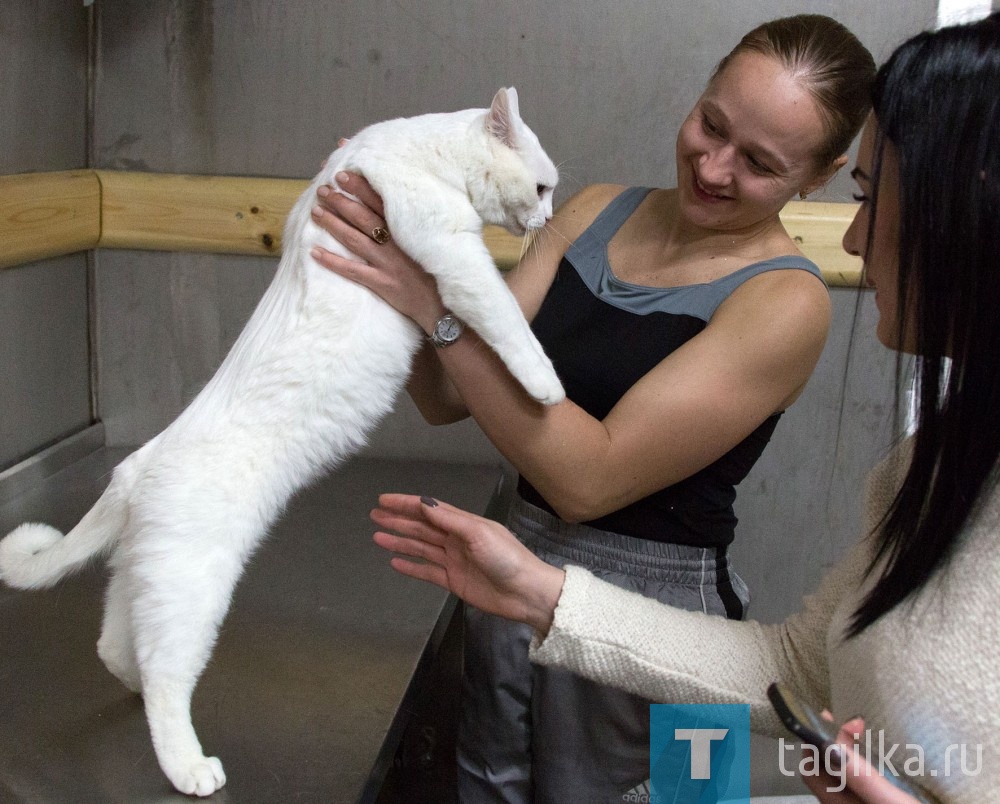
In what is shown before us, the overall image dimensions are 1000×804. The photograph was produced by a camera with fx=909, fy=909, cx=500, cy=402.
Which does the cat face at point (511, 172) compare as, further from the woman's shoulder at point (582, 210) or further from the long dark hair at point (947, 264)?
the long dark hair at point (947, 264)

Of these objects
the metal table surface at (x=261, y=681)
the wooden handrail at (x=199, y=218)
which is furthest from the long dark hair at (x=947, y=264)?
the wooden handrail at (x=199, y=218)

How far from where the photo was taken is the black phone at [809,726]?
72 cm

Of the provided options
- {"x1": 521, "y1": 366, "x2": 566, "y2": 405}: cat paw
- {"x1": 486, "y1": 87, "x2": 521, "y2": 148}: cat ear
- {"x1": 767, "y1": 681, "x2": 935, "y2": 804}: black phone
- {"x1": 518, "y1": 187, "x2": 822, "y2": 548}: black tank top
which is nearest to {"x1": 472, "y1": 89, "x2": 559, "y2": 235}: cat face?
{"x1": 486, "y1": 87, "x2": 521, "y2": 148}: cat ear

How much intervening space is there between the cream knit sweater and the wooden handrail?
1092 millimetres

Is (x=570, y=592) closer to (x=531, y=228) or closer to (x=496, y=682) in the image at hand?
(x=496, y=682)

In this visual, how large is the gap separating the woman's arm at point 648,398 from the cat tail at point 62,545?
0.40 meters

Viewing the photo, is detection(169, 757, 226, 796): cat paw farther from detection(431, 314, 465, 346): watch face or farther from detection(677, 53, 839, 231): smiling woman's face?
detection(677, 53, 839, 231): smiling woman's face

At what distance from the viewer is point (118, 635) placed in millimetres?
1123

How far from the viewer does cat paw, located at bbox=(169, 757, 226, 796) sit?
997 millimetres

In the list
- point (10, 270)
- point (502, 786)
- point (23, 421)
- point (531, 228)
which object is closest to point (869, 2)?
point (531, 228)

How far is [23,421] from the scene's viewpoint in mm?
1910

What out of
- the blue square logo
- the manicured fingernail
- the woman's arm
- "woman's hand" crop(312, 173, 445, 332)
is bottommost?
the blue square logo

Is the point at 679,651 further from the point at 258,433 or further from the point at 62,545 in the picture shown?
the point at 62,545

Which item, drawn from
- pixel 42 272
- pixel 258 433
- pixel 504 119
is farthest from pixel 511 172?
pixel 42 272
